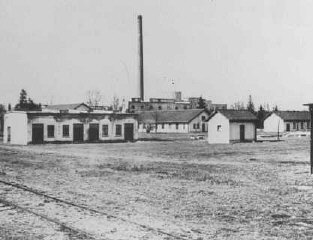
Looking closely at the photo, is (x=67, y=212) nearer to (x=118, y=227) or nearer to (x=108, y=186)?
(x=118, y=227)

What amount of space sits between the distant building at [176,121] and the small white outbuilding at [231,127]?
31362 mm

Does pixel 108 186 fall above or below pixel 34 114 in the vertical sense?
below

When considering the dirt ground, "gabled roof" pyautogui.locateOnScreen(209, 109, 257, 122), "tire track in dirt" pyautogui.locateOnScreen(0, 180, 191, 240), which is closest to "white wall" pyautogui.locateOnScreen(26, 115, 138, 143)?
"gabled roof" pyautogui.locateOnScreen(209, 109, 257, 122)

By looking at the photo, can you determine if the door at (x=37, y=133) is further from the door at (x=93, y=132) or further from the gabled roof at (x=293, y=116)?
the gabled roof at (x=293, y=116)

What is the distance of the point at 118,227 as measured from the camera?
884 cm

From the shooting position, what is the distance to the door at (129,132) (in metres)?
49.9

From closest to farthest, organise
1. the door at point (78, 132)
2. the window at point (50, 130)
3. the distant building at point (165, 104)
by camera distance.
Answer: the window at point (50, 130) → the door at point (78, 132) → the distant building at point (165, 104)

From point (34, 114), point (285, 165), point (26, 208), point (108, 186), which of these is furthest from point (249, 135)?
point (26, 208)

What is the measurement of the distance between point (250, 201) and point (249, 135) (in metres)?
34.8

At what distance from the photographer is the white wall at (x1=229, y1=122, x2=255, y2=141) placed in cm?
4434

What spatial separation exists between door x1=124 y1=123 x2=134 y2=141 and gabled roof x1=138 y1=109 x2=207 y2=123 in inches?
1097

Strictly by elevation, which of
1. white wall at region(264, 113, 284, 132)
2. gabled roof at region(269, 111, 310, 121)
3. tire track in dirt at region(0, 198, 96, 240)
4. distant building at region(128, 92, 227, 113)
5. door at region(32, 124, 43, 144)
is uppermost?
distant building at region(128, 92, 227, 113)

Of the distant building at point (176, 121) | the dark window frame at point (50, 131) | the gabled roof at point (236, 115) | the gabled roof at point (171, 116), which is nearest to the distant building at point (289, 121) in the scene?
the distant building at point (176, 121)

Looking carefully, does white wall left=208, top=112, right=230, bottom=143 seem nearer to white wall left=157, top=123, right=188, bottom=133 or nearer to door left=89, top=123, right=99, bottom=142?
door left=89, top=123, right=99, bottom=142
